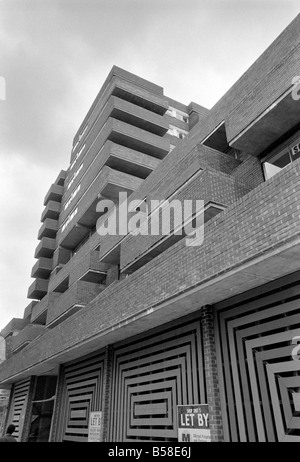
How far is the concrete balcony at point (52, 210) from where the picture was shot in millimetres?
31297

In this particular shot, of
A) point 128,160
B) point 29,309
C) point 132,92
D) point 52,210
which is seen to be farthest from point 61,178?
point 128,160

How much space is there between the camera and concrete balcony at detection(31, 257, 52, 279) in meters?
28.5

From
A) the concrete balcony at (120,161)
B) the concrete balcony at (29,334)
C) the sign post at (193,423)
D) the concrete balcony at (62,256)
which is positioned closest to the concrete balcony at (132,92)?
the concrete balcony at (120,161)

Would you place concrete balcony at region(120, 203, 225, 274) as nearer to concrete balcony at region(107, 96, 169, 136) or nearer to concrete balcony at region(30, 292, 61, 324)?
concrete balcony at region(30, 292, 61, 324)

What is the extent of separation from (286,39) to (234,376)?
7.97 m

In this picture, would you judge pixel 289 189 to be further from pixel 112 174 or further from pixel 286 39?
pixel 112 174

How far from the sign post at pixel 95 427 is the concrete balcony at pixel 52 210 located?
22.2 meters

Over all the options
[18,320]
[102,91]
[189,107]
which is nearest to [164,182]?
[102,91]

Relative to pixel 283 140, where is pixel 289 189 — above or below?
below

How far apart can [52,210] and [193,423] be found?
26311 millimetres

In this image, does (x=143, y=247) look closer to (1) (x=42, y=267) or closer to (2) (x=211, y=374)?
(2) (x=211, y=374)

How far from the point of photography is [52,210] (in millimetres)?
31203

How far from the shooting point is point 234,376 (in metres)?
6.87

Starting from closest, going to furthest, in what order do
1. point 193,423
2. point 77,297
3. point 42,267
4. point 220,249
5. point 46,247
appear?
1. point 220,249
2. point 193,423
3. point 77,297
4. point 42,267
5. point 46,247
